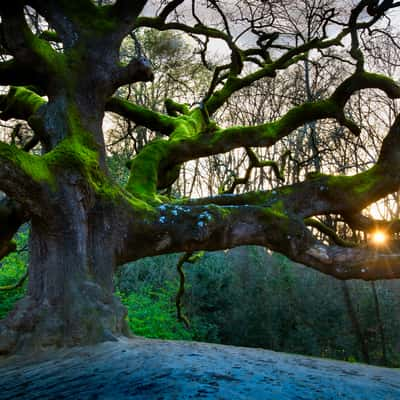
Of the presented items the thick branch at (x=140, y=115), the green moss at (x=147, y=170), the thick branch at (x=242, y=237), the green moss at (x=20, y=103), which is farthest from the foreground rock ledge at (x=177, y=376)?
the thick branch at (x=140, y=115)

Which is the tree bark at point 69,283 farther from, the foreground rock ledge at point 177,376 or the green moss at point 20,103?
the green moss at point 20,103

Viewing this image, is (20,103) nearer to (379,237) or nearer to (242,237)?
(242,237)

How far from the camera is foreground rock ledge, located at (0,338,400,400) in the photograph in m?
2.79

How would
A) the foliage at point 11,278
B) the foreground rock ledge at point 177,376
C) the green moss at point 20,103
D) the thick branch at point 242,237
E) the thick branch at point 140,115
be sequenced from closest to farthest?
the foreground rock ledge at point 177,376, the thick branch at point 242,237, the green moss at point 20,103, the thick branch at point 140,115, the foliage at point 11,278

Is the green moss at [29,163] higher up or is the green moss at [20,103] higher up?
the green moss at [20,103]

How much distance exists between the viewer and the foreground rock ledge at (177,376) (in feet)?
9.15

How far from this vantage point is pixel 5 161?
4.30 meters

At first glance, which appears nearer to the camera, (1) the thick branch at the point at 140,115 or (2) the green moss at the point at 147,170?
(2) the green moss at the point at 147,170

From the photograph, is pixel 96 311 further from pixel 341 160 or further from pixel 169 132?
pixel 341 160

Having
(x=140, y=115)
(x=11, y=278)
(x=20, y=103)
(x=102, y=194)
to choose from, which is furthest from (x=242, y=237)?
(x=11, y=278)

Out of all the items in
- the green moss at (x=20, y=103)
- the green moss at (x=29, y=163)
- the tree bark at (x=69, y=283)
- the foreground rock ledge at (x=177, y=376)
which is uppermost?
the green moss at (x=20, y=103)

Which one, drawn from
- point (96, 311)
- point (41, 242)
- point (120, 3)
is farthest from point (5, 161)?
point (120, 3)

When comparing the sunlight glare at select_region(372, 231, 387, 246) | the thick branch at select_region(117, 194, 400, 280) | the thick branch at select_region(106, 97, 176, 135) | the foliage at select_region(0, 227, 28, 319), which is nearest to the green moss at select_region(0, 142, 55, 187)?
the thick branch at select_region(117, 194, 400, 280)

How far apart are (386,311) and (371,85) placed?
27.9 ft
